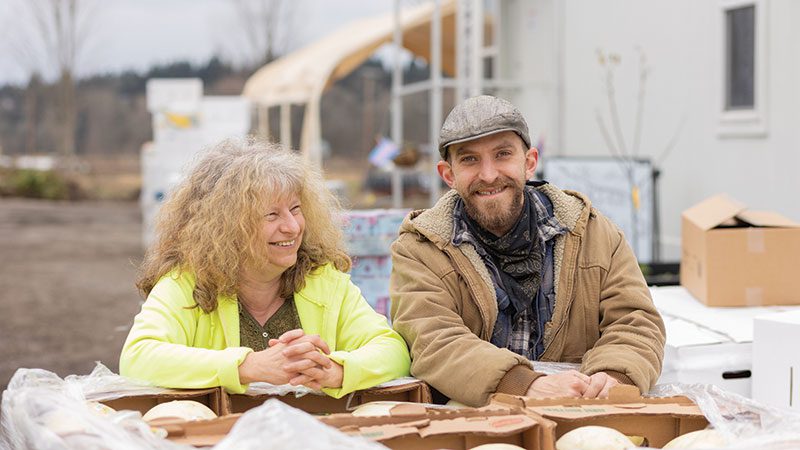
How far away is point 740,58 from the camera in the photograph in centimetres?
693

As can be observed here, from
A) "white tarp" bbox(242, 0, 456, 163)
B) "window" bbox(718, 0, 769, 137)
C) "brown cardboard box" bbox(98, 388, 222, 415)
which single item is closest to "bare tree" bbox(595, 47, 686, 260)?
"window" bbox(718, 0, 769, 137)

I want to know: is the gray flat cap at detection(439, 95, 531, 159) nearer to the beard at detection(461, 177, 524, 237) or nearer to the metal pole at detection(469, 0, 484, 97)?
the beard at detection(461, 177, 524, 237)

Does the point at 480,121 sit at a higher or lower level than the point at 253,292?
higher

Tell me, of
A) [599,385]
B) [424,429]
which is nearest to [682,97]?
[599,385]

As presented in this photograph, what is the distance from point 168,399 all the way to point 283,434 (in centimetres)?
74

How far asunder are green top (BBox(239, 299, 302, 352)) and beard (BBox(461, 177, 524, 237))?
0.58 meters

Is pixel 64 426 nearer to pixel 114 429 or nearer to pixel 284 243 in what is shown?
pixel 114 429

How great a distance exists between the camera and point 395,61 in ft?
40.0

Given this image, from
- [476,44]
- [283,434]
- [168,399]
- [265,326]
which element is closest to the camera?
[283,434]

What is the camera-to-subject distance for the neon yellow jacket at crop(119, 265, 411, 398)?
250 centimetres

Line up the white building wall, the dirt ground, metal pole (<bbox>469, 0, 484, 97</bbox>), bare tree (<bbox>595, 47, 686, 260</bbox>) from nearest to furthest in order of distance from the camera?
the white building wall, bare tree (<bbox>595, 47, 686, 260</bbox>), the dirt ground, metal pole (<bbox>469, 0, 484, 97</bbox>)

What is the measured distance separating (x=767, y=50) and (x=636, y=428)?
487 centimetres

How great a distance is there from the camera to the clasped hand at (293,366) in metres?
2.49

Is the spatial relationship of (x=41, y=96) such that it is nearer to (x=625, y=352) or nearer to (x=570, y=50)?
(x=570, y=50)
